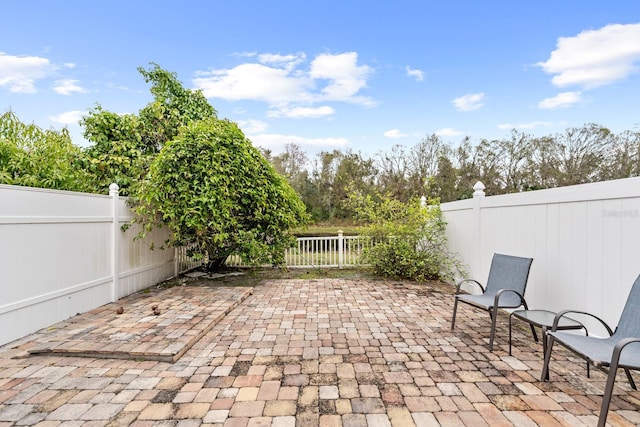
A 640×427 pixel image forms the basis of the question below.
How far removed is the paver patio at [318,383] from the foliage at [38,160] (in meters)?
3.86

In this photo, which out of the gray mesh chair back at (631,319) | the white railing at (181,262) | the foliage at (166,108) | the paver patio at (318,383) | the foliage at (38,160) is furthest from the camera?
the foliage at (166,108)

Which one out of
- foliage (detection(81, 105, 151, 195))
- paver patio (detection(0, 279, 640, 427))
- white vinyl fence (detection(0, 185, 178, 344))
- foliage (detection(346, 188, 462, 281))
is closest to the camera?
paver patio (detection(0, 279, 640, 427))

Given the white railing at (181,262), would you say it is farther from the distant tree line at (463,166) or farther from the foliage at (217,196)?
the distant tree line at (463,166)

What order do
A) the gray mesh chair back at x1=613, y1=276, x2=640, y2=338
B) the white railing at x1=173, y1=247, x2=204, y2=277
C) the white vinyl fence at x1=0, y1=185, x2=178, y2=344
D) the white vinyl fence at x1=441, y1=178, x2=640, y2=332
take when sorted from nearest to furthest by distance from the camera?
the gray mesh chair back at x1=613, y1=276, x2=640, y2=338 < the white vinyl fence at x1=441, y1=178, x2=640, y2=332 < the white vinyl fence at x1=0, y1=185, x2=178, y2=344 < the white railing at x1=173, y1=247, x2=204, y2=277

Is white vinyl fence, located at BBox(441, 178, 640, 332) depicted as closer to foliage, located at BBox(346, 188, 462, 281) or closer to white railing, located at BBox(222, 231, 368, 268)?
foliage, located at BBox(346, 188, 462, 281)

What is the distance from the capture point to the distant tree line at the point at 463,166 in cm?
1362

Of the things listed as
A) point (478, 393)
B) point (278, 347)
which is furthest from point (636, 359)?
point (278, 347)

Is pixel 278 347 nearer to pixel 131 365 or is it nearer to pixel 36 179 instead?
pixel 131 365

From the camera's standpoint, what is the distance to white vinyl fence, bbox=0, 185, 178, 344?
3.20m

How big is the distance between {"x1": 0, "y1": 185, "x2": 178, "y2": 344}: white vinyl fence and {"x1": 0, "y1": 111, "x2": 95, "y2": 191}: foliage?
2.14 meters

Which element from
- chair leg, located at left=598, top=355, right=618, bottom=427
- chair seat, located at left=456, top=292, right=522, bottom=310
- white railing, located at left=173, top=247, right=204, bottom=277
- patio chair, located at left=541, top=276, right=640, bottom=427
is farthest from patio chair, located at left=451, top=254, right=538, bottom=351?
white railing, located at left=173, top=247, right=204, bottom=277

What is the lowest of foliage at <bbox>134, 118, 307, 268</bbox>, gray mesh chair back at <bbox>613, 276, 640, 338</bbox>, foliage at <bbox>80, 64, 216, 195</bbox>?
gray mesh chair back at <bbox>613, 276, 640, 338</bbox>

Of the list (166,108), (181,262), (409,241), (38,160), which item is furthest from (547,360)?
(38,160)

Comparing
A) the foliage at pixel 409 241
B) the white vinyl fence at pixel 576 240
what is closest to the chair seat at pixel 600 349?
the white vinyl fence at pixel 576 240
